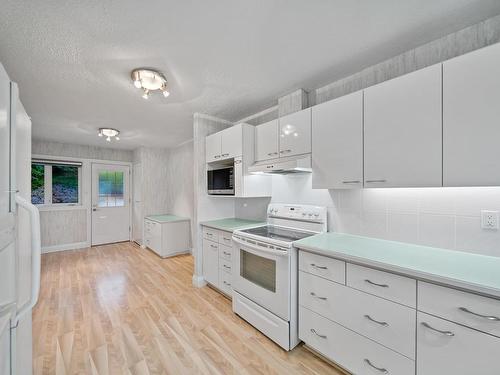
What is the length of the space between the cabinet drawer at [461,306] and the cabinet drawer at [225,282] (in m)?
1.86

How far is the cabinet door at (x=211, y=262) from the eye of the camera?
2.72 metres

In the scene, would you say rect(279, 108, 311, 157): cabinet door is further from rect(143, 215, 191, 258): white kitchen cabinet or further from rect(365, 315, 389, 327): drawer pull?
rect(143, 215, 191, 258): white kitchen cabinet

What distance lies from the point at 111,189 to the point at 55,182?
1043 millimetres

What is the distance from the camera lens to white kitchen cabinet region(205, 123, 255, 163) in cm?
255

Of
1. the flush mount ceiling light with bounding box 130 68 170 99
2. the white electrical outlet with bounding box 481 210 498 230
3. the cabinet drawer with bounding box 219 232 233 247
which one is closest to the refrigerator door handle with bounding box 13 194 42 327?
the flush mount ceiling light with bounding box 130 68 170 99

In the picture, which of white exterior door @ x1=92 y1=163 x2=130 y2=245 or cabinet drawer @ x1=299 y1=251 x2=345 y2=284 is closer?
cabinet drawer @ x1=299 y1=251 x2=345 y2=284

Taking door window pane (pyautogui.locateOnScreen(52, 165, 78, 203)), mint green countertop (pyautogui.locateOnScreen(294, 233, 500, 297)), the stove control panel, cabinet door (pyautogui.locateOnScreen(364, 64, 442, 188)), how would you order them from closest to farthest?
mint green countertop (pyautogui.locateOnScreen(294, 233, 500, 297))
cabinet door (pyautogui.locateOnScreen(364, 64, 442, 188))
the stove control panel
door window pane (pyautogui.locateOnScreen(52, 165, 78, 203))

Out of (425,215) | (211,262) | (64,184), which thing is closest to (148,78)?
(211,262)

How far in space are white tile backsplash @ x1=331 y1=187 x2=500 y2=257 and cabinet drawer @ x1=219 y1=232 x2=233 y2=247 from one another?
1.21 metres

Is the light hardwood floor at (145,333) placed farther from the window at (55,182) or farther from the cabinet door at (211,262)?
the window at (55,182)

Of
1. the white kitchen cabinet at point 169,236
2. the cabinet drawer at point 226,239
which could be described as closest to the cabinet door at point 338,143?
the cabinet drawer at point 226,239

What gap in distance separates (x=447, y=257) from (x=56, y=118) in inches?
188

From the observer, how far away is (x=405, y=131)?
1.46 m

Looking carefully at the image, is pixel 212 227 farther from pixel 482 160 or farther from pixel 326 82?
pixel 482 160
